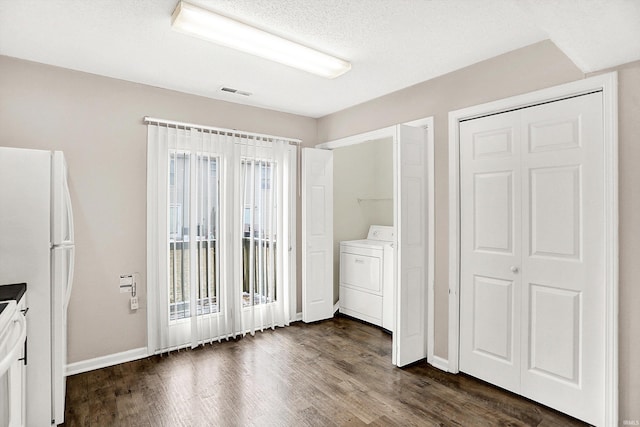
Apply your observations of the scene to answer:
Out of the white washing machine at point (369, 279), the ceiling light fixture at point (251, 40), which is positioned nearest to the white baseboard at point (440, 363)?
the white washing machine at point (369, 279)

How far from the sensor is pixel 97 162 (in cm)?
298

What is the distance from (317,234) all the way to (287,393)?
79.2 inches

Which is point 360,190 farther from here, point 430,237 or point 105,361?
point 105,361

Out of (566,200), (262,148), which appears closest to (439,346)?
(566,200)

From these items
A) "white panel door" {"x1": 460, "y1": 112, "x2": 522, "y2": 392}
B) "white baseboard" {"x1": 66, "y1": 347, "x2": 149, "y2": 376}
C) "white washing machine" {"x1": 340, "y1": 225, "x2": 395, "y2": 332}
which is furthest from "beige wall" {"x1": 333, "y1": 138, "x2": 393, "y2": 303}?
"white baseboard" {"x1": 66, "y1": 347, "x2": 149, "y2": 376}

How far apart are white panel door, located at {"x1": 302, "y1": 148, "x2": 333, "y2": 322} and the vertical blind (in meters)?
0.18

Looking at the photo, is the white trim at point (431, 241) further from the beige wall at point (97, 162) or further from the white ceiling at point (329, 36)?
the beige wall at point (97, 162)

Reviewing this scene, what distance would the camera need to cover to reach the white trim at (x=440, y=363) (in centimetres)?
295

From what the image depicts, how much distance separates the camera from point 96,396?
2.51 meters

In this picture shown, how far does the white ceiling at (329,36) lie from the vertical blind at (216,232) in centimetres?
69

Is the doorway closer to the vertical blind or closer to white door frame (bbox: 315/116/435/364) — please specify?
white door frame (bbox: 315/116/435/364)

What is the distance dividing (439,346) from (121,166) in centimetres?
325

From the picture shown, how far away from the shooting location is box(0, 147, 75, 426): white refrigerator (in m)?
1.94

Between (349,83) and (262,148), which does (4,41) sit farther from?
(349,83)
